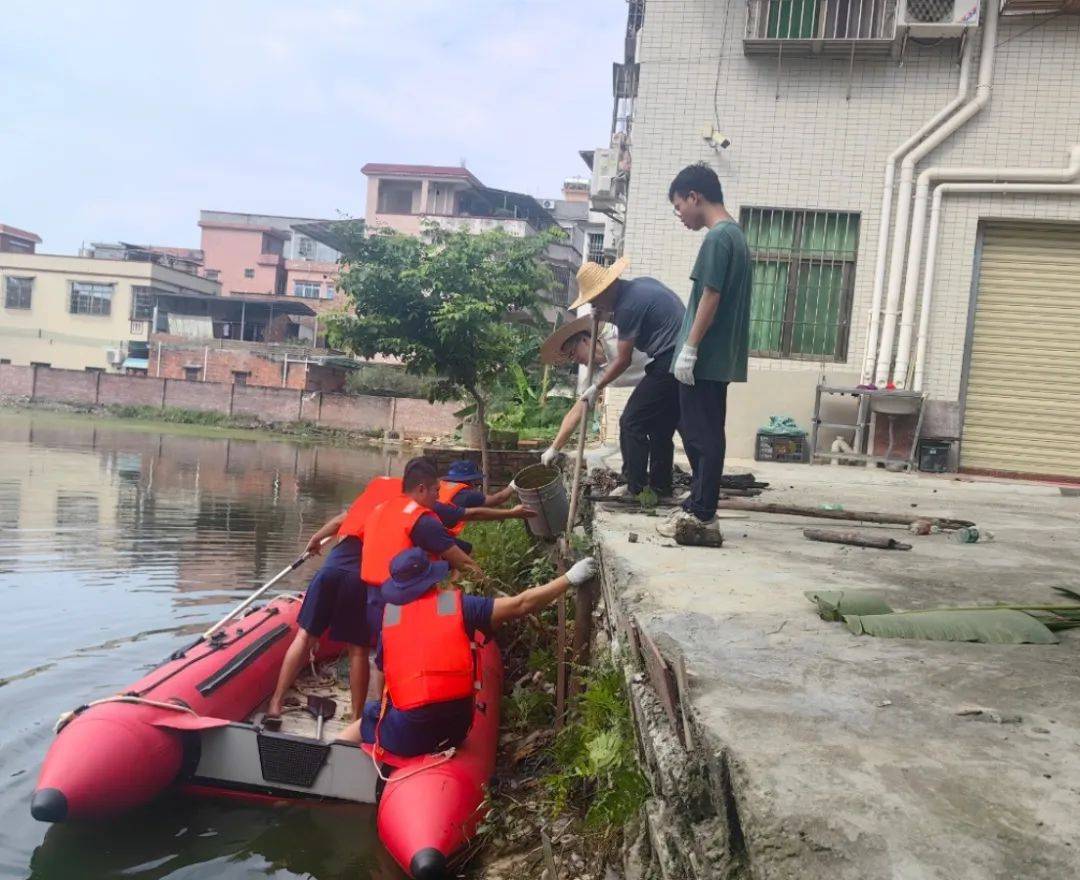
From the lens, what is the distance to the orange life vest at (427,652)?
4.23m

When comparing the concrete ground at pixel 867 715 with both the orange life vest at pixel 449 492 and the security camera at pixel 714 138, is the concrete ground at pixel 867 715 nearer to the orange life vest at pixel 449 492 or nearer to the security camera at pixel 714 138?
the orange life vest at pixel 449 492

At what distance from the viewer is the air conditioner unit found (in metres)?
9.99

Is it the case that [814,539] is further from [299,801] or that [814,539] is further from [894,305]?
[894,305]

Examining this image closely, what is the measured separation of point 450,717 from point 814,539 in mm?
1935

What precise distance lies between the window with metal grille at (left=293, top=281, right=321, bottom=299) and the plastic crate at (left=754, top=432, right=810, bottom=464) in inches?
1598

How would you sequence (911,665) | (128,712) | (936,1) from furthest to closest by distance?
1. (936,1)
2. (128,712)
3. (911,665)

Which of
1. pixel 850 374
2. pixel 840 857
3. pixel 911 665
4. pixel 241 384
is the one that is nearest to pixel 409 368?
pixel 850 374

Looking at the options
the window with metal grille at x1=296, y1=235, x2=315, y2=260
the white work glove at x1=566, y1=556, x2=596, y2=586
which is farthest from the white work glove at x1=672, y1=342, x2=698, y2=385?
the window with metal grille at x1=296, y1=235, x2=315, y2=260

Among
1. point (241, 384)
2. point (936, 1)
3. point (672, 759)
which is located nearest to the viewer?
point (672, 759)

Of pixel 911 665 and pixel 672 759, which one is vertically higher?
pixel 911 665

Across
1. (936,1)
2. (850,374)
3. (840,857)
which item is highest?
(936,1)

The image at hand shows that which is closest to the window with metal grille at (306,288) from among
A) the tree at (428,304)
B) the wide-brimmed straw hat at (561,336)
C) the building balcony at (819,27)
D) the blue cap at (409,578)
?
the tree at (428,304)

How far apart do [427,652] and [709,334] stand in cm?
191

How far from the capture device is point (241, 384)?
37.6 metres
